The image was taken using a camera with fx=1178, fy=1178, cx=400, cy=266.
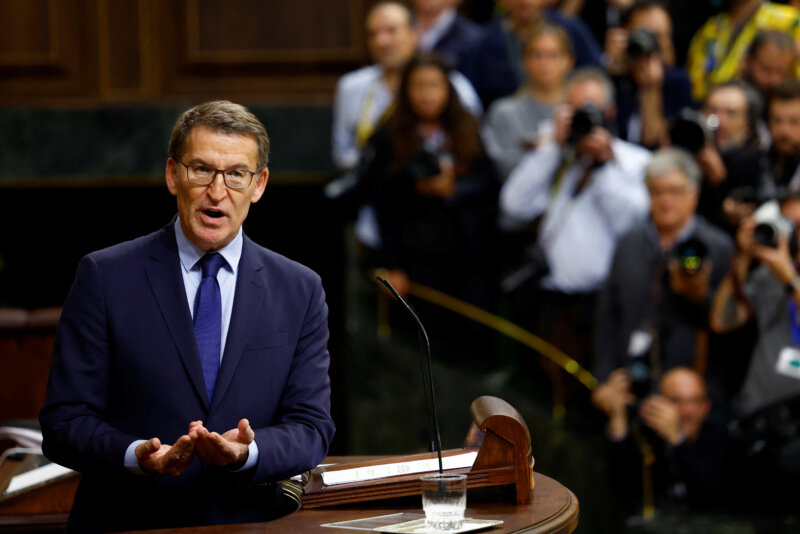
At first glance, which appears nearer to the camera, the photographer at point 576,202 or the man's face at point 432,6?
the photographer at point 576,202

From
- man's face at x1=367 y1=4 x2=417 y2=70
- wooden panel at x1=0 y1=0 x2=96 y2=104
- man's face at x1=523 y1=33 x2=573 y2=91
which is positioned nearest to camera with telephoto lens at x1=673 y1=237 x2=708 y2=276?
man's face at x1=523 y1=33 x2=573 y2=91

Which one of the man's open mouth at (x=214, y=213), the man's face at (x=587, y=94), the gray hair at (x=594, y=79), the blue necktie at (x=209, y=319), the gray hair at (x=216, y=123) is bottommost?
the blue necktie at (x=209, y=319)

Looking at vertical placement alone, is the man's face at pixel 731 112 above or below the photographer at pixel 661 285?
above

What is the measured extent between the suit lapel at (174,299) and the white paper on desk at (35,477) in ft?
2.81

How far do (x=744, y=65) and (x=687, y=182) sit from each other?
0.68 meters

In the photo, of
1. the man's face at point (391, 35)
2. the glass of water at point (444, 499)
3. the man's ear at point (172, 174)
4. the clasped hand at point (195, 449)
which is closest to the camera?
the clasped hand at point (195, 449)

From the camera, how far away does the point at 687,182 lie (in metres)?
4.81

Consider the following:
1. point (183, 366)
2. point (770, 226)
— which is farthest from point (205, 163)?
point (770, 226)

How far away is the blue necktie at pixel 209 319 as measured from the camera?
2021 mm

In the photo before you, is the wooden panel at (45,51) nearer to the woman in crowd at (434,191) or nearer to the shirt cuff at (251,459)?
the woman in crowd at (434,191)

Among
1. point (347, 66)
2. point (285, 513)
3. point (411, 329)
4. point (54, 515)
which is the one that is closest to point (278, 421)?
point (285, 513)

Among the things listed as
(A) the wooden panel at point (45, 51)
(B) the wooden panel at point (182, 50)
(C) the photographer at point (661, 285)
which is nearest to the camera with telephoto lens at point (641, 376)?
(C) the photographer at point (661, 285)

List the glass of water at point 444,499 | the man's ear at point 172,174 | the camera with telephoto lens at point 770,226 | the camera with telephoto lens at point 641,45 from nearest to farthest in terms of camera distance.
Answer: the glass of water at point 444,499, the man's ear at point 172,174, the camera with telephoto lens at point 770,226, the camera with telephoto lens at point 641,45

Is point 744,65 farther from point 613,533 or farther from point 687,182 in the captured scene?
point 613,533
